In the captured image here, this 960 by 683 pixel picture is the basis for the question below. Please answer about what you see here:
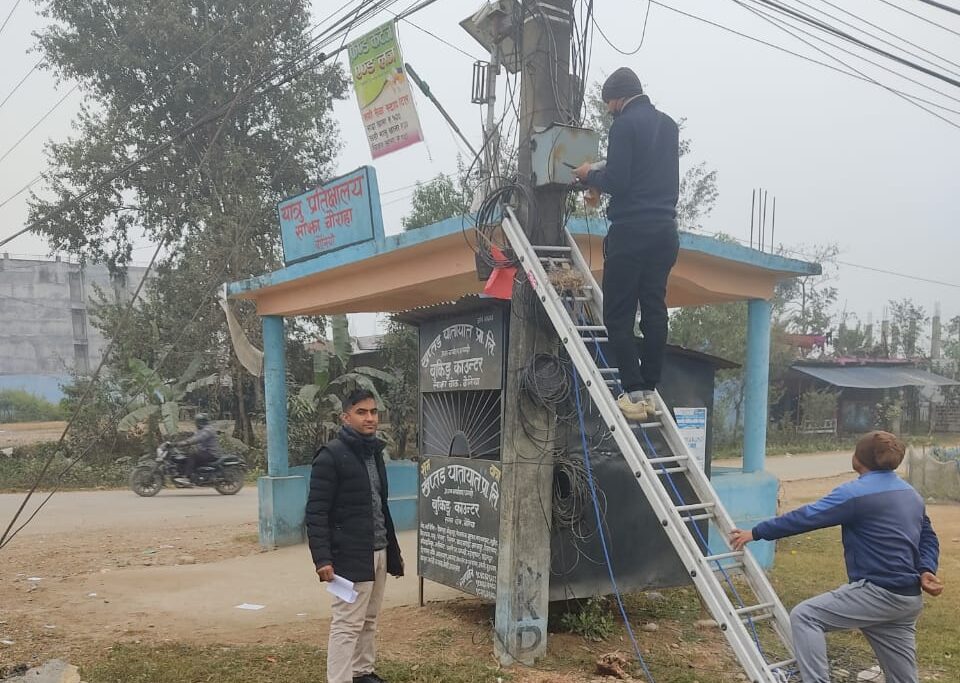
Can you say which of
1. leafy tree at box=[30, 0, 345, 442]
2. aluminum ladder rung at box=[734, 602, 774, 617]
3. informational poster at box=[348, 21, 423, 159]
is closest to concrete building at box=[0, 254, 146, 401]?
leafy tree at box=[30, 0, 345, 442]

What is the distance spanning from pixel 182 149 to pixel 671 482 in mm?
19574

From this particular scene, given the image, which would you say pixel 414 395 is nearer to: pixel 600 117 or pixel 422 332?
pixel 600 117

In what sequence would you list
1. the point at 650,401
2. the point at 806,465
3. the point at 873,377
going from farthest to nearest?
the point at 873,377, the point at 806,465, the point at 650,401

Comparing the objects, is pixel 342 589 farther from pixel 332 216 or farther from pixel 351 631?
pixel 332 216

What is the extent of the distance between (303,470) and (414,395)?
28.2 ft

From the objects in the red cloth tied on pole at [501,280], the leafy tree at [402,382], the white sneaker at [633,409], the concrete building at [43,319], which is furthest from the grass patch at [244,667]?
the concrete building at [43,319]

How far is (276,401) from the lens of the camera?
975cm

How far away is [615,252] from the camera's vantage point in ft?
14.7

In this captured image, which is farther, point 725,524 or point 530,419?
point 530,419

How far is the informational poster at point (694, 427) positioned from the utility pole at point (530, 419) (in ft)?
7.34

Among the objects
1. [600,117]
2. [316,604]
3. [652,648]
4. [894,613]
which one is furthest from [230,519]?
[600,117]

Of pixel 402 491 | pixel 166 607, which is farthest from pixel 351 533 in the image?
pixel 402 491

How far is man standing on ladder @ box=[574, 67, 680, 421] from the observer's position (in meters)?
4.43

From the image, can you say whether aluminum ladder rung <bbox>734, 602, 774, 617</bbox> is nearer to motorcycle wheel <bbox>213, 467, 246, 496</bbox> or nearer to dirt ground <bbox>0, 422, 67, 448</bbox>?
motorcycle wheel <bbox>213, 467, 246, 496</bbox>
